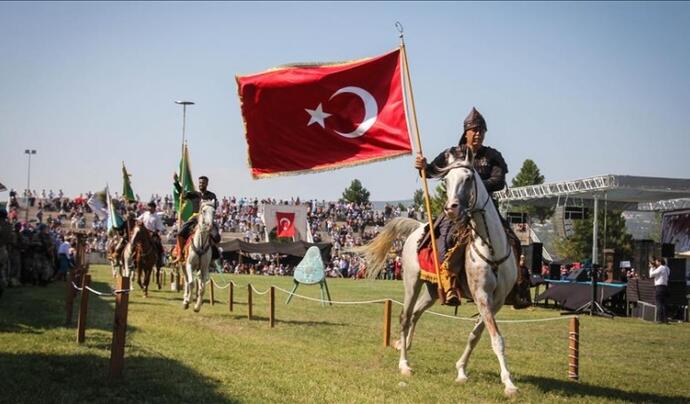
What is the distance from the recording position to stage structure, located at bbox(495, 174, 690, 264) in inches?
1400

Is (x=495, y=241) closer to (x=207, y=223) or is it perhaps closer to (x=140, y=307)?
(x=207, y=223)

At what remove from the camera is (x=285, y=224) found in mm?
57594

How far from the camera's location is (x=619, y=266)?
2914 cm

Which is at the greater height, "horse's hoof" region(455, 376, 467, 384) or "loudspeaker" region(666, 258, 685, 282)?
"loudspeaker" region(666, 258, 685, 282)

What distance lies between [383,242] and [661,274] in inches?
530

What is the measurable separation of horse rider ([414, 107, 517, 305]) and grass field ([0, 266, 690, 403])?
138 centimetres

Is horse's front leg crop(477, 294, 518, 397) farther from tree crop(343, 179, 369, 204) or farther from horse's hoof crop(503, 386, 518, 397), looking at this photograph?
tree crop(343, 179, 369, 204)

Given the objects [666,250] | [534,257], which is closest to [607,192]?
[666,250]

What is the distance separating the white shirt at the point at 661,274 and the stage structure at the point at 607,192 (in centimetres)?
1008

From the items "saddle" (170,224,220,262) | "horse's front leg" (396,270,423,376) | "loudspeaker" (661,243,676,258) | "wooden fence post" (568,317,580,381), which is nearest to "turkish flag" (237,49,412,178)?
"horse's front leg" (396,270,423,376)

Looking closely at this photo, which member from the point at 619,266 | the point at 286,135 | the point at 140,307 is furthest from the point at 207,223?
the point at 619,266

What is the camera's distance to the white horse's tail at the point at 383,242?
12.6 m

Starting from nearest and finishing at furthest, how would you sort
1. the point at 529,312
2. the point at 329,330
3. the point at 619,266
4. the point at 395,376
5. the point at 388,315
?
1. the point at 395,376
2. the point at 388,315
3. the point at 329,330
4. the point at 529,312
5. the point at 619,266

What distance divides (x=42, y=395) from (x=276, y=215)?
5003cm
